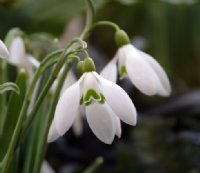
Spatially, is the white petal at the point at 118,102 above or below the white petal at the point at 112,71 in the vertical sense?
above

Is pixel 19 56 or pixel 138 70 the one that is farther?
pixel 19 56

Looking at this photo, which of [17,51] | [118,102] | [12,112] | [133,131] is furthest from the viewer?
[133,131]

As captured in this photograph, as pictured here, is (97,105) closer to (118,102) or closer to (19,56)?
(118,102)

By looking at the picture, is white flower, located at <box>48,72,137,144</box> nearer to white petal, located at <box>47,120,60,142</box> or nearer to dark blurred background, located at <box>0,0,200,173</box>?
white petal, located at <box>47,120,60,142</box>

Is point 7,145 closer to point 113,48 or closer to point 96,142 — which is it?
point 96,142

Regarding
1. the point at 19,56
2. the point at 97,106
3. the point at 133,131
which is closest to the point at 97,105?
the point at 97,106

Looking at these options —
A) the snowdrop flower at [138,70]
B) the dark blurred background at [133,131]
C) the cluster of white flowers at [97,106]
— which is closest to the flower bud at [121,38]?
the snowdrop flower at [138,70]

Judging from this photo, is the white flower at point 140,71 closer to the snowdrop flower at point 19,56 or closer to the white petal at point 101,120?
the white petal at point 101,120
